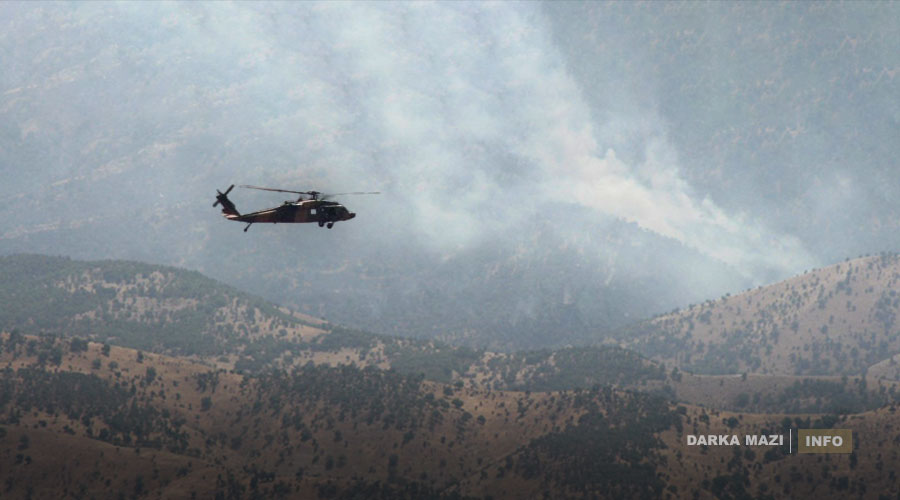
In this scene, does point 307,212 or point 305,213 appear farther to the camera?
point 305,213

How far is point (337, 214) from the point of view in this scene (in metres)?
185

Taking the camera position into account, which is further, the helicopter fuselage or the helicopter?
the helicopter fuselage

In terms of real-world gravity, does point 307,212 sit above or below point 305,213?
above

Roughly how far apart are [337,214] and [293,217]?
26.0ft

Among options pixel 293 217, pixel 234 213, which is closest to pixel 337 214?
pixel 293 217

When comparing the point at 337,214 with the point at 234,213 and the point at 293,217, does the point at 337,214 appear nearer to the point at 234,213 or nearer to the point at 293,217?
the point at 293,217

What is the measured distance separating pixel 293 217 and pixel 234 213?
13.9 m

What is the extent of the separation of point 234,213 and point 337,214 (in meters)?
21.4

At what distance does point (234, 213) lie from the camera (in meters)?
193

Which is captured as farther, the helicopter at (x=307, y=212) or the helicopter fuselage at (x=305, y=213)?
the helicopter fuselage at (x=305, y=213)
